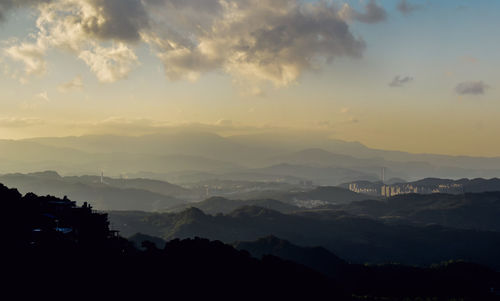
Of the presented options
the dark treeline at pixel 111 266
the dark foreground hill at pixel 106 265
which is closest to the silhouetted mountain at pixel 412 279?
the dark treeline at pixel 111 266

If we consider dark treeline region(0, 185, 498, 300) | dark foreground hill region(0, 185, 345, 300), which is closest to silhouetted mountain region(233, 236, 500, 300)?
dark treeline region(0, 185, 498, 300)

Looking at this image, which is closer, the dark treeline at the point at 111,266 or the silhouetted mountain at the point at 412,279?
the dark treeline at the point at 111,266

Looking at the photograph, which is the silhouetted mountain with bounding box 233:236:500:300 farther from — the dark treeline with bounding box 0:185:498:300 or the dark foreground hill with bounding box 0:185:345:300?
the dark foreground hill with bounding box 0:185:345:300

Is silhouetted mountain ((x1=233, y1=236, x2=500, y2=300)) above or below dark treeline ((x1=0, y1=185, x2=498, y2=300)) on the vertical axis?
below

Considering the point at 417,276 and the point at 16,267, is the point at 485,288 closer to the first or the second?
the point at 417,276

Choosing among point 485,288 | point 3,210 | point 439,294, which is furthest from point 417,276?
point 3,210

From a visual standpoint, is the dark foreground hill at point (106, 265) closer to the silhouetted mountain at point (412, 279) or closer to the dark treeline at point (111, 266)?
the dark treeline at point (111, 266)

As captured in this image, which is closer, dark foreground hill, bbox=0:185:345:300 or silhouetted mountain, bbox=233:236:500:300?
dark foreground hill, bbox=0:185:345:300

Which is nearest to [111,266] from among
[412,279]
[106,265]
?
[106,265]
